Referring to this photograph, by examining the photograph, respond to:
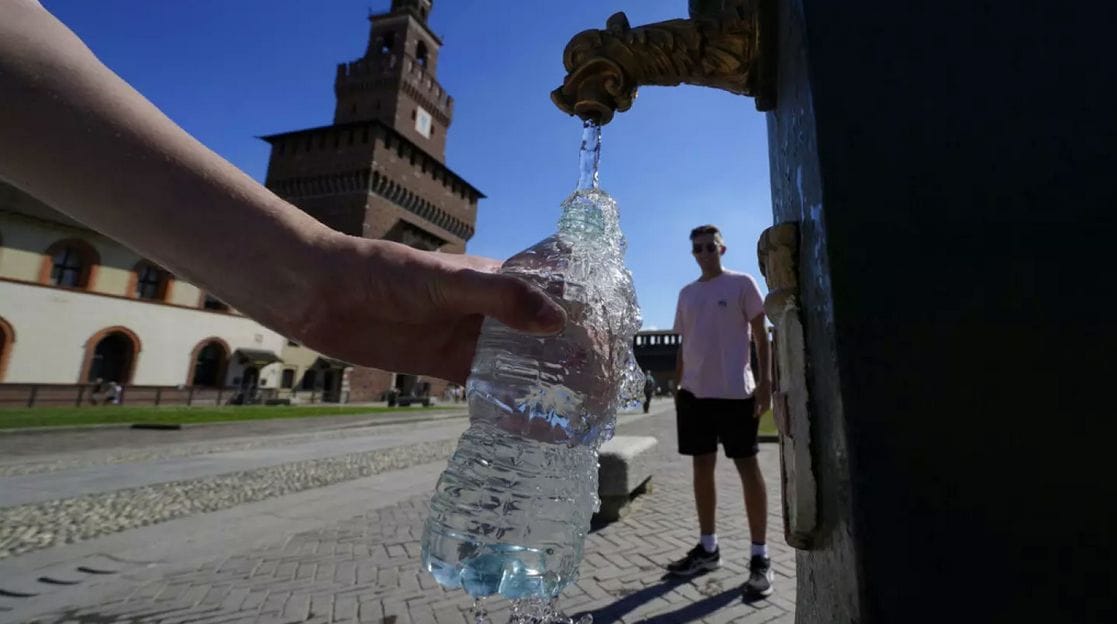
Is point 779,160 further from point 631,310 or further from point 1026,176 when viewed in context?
point 631,310

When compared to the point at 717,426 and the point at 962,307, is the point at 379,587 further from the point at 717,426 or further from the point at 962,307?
the point at 962,307

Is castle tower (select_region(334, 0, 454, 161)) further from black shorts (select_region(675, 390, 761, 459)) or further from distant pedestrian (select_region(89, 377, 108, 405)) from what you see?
black shorts (select_region(675, 390, 761, 459))

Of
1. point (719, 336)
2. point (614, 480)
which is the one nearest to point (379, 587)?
point (614, 480)

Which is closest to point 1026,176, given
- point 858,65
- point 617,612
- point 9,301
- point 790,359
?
point 858,65

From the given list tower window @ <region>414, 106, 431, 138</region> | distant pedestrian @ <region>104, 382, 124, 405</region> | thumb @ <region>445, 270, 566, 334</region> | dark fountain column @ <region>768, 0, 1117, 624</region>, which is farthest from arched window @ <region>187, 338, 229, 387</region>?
dark fountain column @ <region>768, 0, 1117, 624</region>

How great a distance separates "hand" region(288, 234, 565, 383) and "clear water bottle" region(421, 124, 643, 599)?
242 millimetres

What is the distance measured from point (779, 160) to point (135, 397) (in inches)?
1223

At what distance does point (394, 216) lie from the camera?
38188 mm

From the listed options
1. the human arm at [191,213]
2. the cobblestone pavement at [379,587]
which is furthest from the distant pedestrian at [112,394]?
the human arm at [191,213]

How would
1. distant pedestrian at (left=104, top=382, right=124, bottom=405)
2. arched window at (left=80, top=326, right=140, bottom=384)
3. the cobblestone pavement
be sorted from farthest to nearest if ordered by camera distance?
arched window at (left=80, top=326, right=140, bottom=384) < distant pedestrian at (left=104, top=382, right=124, bottom=405) < the cobblestone pavement

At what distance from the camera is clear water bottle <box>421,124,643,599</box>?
1.28m

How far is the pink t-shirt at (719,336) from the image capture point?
10.8ft

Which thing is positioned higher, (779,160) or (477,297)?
(779,160)

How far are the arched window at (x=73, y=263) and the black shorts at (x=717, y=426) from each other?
98.4ft
